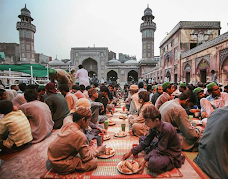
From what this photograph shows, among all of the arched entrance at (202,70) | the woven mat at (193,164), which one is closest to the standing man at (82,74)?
the woven mat at (193,164)

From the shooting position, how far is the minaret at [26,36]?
2633 centimetres

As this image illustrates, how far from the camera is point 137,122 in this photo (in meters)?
3.46

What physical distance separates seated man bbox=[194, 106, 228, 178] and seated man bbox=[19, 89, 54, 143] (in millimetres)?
2945

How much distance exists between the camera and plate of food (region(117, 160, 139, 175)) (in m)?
2.05

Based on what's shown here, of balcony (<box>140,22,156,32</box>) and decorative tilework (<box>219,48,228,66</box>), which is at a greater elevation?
balcony (<box>140,22,156,32</box>)

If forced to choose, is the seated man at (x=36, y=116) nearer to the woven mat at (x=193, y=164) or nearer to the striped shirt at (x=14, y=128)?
the striped shirt at (x=14, y=128)

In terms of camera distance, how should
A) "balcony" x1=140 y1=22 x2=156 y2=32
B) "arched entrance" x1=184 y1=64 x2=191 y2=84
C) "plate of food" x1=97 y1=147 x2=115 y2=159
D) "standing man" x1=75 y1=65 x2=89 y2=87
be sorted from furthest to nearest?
"balcony" x1=140 y1=22 x2=156 y2=32
"arched entrance" x1=184 y1=64 x2=191 y2=84
"standing man" x1=75 y1=65 x2=89 y2=87
"plate of food" x1=97 y1=147 x2=115 y2=159

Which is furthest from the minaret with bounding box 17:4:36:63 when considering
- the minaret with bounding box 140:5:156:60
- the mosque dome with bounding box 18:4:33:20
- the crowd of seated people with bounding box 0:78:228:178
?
the crowd of seated people with bounding box 0:78:228:178

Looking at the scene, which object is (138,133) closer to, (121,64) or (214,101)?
(214,101)

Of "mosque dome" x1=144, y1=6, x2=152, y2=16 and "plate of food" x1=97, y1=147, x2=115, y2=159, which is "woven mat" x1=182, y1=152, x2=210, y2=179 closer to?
"plate of food" x1=97, y1=147, x2=115, y2=159

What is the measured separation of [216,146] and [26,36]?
31559 millimetres

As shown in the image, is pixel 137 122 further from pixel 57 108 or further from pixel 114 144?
pixel 57 108

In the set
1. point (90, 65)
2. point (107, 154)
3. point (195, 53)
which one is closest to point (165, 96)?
point (107, 154)

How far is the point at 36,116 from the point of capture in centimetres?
309
